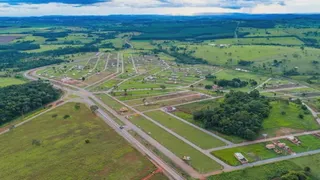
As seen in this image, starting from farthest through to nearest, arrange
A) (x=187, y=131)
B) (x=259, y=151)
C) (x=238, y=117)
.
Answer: (x=187, y=131), (x=238, y=117), (x=259, y=151)

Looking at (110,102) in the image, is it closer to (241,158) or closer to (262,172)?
(241,158)

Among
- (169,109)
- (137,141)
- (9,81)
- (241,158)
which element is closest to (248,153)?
(241,158)

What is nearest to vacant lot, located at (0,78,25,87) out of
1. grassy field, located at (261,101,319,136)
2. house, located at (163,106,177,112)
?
house, located at (163,106,177,112)

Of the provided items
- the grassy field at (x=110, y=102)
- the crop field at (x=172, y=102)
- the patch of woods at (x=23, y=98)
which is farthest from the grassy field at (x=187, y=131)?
the patch of woods at (x=23, y=98)

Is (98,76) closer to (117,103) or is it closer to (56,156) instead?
(117,103)

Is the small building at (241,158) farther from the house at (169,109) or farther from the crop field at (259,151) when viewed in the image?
the house at (169,109)

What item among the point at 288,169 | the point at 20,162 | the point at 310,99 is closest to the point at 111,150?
the point at 20,162

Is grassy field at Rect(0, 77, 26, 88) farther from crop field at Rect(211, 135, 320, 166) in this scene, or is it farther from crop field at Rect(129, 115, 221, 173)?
crop field at Rect(211, 135, 320, 166)
